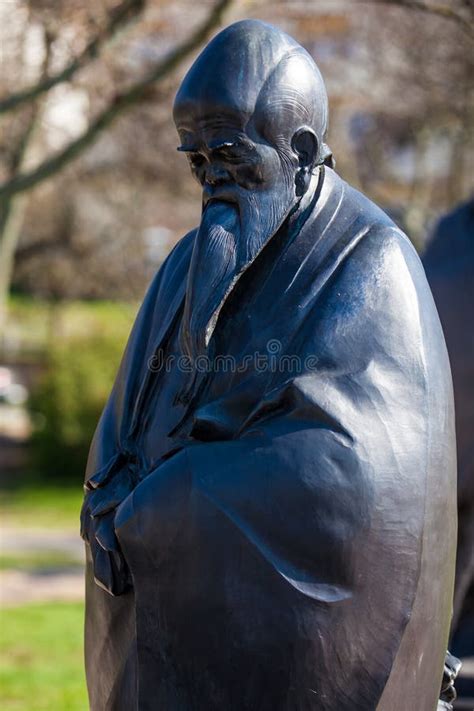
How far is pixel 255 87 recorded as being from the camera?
8.47ft

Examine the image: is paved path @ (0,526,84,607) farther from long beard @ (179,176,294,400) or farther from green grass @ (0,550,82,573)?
long beard @ (179,176,294,400)

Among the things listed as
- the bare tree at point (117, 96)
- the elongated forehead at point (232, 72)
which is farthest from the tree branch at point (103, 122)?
the elongated forehead at point (232, 72)

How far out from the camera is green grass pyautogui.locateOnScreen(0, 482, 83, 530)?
14.1 meters

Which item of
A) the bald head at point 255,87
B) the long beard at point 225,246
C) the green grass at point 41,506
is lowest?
the green grass at point 41,506

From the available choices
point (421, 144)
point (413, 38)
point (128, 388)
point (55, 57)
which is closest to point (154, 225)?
point (421, 144)

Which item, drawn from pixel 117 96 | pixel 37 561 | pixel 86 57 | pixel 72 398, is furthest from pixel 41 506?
pixel 86 57

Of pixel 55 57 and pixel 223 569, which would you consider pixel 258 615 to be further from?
pixel 55 57

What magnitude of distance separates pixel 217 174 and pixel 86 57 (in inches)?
245

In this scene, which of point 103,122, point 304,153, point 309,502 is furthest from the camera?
point 103,122

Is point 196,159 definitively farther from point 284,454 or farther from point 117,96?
point 117,96

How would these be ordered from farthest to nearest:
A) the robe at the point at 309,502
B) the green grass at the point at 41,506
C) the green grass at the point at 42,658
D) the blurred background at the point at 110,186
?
the green grass at the point at 41,506 → the blurred background at the point at 110,186 → the green grass at the point at 42,658 → the robe at the point at 309,502

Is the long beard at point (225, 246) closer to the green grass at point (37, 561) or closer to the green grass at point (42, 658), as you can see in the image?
the green grass at point (42, 658)

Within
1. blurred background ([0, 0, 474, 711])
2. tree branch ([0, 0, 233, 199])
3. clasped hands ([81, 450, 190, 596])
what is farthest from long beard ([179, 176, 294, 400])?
tree branch ([0, 0, 233, 199])

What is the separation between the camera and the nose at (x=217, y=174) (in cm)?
263
